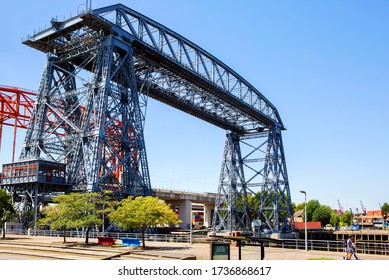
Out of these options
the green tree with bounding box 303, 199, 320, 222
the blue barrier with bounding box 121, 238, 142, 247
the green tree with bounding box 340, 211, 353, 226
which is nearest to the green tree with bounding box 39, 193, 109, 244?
the blue barrier with bounding box 121, 238, 142, 247

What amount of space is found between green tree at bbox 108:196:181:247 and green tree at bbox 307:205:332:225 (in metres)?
96.8

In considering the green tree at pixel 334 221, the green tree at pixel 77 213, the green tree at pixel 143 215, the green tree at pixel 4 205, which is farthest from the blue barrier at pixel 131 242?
the green tree at pixel 334 221

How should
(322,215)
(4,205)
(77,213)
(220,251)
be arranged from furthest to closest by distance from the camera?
(322,215)
(4,205)
(77,213)
(220,251)

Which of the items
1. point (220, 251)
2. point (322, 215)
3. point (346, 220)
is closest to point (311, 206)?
point (322, 215)

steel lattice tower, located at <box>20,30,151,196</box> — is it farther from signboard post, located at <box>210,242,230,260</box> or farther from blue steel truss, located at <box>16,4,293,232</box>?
signboard post, located at <box>210,242,230,260</box>

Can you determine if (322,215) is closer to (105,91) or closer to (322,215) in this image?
(322,215)

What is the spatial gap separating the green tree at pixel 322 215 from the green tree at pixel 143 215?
96829 millimetres

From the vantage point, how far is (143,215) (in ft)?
108

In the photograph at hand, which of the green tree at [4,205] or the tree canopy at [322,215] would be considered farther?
the tree canopy at [322,215]

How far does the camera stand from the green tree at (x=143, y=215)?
108 ft

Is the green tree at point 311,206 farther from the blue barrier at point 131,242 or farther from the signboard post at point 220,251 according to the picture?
the signboard post at point 220,251

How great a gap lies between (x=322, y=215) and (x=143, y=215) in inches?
3963

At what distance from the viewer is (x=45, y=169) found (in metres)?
46.7
